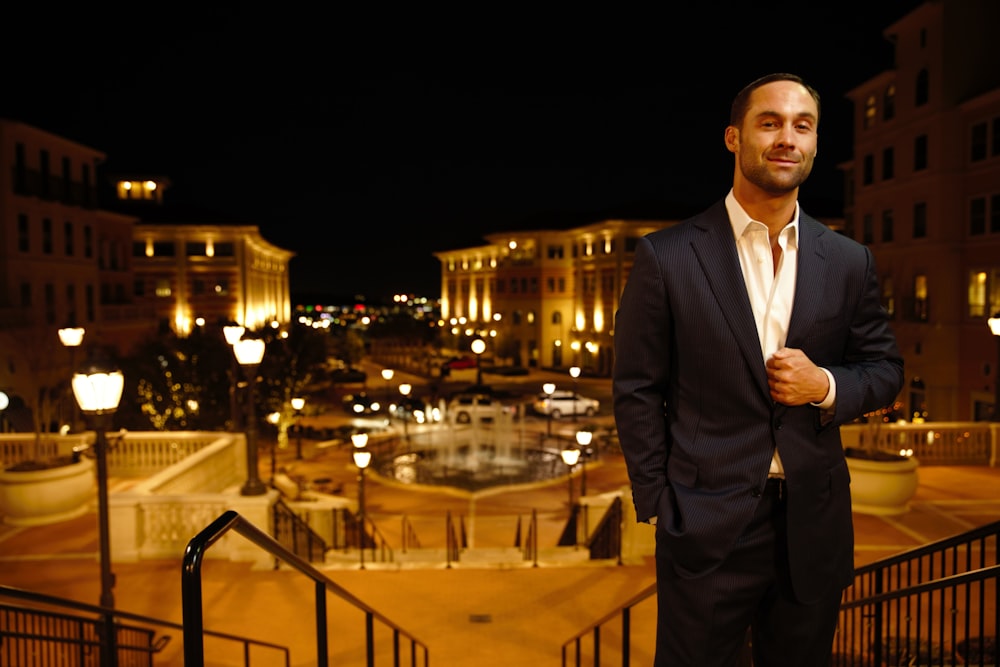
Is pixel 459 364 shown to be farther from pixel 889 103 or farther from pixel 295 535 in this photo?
pixel 295 535

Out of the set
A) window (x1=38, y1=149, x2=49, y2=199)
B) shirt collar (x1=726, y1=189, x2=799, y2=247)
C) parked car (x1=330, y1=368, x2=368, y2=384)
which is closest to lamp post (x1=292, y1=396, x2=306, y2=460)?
window (x1=38, y1=149, x2=49, y2=199)

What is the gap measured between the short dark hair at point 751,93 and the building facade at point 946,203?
26.2 metres

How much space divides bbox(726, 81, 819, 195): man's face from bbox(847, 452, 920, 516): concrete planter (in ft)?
34.1

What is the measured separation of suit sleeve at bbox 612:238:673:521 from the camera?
2.63m

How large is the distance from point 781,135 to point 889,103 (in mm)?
31510

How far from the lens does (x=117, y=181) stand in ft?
192

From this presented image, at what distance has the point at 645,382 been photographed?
2648mm

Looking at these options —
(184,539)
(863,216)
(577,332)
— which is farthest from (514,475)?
(577,332)

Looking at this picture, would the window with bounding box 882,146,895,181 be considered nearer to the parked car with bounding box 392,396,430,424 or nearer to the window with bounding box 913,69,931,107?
the window with bounding box 913,69,931,107

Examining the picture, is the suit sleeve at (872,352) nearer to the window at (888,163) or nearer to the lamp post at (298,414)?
the lamp post at (298,414)

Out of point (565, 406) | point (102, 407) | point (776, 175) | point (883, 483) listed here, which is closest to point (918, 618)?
point (776, 175)

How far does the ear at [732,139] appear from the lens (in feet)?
9.02

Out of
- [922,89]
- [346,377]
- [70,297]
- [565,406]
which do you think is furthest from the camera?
[346,377]

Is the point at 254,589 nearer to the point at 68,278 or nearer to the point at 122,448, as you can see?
the point at 122,448
